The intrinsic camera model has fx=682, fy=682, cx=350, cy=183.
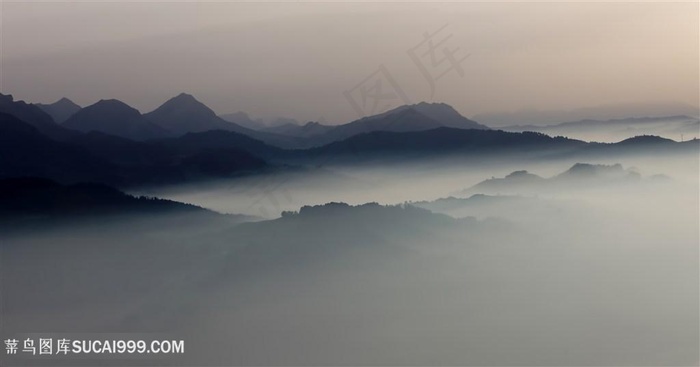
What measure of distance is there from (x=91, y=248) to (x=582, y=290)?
2.83m

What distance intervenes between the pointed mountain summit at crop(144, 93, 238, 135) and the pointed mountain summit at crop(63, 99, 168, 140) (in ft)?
0.21

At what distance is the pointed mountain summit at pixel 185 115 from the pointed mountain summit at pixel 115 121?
0.21 ft

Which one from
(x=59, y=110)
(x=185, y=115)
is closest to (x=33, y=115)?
(x=59, y=110)

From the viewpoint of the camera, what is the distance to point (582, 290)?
390 centimetres

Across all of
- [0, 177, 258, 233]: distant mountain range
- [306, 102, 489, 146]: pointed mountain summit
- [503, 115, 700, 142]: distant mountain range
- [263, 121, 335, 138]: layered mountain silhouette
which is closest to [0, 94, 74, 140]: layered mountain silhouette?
[0, 177, 258, 233]: distant mountain range

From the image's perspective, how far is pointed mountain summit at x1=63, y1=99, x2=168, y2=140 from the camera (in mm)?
4082

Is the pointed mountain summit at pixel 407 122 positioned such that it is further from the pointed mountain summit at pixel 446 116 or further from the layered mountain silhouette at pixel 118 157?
the layered mountain silhouette at pixel 118 157

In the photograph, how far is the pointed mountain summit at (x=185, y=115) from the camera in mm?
4051

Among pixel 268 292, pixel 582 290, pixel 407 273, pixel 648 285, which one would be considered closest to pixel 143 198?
pixel 268 292

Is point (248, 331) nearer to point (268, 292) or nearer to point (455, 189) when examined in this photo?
point (268, 292)

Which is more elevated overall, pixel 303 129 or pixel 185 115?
pixel 185 115

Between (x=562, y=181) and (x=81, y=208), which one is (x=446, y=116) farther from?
(x=81, y=208)

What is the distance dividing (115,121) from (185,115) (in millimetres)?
430

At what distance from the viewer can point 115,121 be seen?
4.10 m
